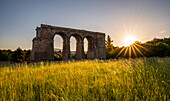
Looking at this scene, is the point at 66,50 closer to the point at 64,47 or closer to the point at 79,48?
the point at 64,47

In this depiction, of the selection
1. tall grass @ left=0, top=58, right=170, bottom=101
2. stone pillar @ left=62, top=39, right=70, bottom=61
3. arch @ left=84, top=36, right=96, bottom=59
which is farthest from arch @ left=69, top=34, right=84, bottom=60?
tall grass @ left=0, top=58, right=170, bottom=101

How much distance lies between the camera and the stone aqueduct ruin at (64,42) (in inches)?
694

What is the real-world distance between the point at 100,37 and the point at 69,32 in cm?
932

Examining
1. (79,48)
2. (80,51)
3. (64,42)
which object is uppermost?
(64,42)

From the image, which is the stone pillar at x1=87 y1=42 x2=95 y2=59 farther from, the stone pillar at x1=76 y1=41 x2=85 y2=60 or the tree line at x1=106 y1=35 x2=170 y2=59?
the tree line at x1=106 y1=35 x2=170 y2=59

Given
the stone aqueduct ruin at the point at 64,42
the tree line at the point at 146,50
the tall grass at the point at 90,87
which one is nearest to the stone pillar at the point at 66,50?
the stone aqueduct ruin at the point at 64,42

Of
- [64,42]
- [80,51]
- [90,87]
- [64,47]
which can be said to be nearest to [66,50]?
[64,47]

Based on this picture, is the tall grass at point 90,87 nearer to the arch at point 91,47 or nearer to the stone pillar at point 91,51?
the stone pillar at point 91,51

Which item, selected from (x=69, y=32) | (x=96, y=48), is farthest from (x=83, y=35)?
(x=96, y=48)

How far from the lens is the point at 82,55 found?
2150 centimetres

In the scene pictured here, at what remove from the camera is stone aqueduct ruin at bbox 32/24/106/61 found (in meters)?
17.6

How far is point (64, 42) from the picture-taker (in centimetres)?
2017

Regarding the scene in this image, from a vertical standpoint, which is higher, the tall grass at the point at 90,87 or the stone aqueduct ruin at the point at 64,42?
the stone aqueduct ruin at the point at 64,42

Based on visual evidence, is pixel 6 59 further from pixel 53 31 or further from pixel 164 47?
pixel 164 47
